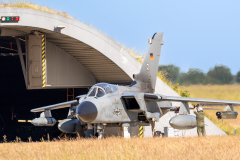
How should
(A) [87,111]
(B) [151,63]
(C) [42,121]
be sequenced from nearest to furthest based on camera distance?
1. (A) [87,111]
2. (C) [42,121]
3. (B) [151,63]

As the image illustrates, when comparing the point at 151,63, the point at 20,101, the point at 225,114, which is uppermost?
the point at 151,63

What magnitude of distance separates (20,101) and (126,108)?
15.2m

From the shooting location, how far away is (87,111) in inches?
512

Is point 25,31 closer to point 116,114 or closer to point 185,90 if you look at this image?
point 116,114

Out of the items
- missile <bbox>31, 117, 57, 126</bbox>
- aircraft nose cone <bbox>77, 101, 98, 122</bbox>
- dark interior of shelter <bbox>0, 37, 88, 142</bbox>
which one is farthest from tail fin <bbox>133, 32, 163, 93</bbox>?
dark interior of shelter <bbox>0, 37, 88, 142</bbox>

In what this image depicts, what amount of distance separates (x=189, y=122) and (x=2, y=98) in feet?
59.9

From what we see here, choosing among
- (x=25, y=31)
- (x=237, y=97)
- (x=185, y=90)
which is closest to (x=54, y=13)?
(x=25, y=31)

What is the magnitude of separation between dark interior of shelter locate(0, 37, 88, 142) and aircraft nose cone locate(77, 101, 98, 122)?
1204 centimetres

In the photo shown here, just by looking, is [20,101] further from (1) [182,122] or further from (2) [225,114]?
(2) [225,114]

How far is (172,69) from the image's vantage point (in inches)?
1089

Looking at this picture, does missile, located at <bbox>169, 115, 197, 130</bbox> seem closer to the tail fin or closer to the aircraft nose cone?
the aircraft nose cone

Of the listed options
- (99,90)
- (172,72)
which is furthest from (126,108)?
(172,72)

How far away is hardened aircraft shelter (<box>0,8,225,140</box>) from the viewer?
17.6 meters

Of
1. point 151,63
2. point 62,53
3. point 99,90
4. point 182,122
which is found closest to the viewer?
point 99,90
